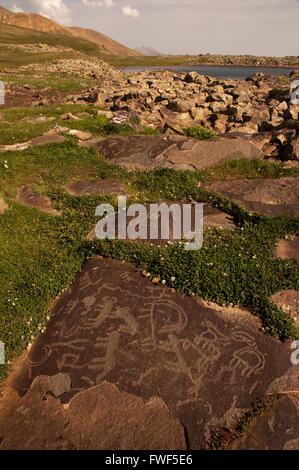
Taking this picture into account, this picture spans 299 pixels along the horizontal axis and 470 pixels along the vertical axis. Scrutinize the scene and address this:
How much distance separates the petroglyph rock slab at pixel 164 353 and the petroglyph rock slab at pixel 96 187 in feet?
15.7

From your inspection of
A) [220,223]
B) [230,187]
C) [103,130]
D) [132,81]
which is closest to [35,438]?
[220,223]

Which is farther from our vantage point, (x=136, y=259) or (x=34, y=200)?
(x=34, y=200)

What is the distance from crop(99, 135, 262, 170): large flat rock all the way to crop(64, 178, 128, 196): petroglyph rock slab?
1.73 m

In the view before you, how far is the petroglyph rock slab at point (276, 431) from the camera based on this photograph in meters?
4.08

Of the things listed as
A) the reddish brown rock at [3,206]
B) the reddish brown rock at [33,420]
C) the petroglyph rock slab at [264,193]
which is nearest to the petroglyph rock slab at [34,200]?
the reddish brown rock at [3,206]

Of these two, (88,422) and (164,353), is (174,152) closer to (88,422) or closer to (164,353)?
(164,353)

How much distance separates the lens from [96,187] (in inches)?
417

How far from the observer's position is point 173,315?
228 inches

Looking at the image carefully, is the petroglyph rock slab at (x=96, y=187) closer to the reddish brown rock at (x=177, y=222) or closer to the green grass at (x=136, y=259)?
the green grass at (x=136, y=259)

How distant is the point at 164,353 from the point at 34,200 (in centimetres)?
694

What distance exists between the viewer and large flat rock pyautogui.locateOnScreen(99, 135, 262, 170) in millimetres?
12273

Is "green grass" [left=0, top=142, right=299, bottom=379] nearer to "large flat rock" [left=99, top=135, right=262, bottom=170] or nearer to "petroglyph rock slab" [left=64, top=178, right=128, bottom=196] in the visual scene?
"petroglyph rock slab" [left=64, top=178, right=128, bottom=196]

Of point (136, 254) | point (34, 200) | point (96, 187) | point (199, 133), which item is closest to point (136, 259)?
point (136, 254)
